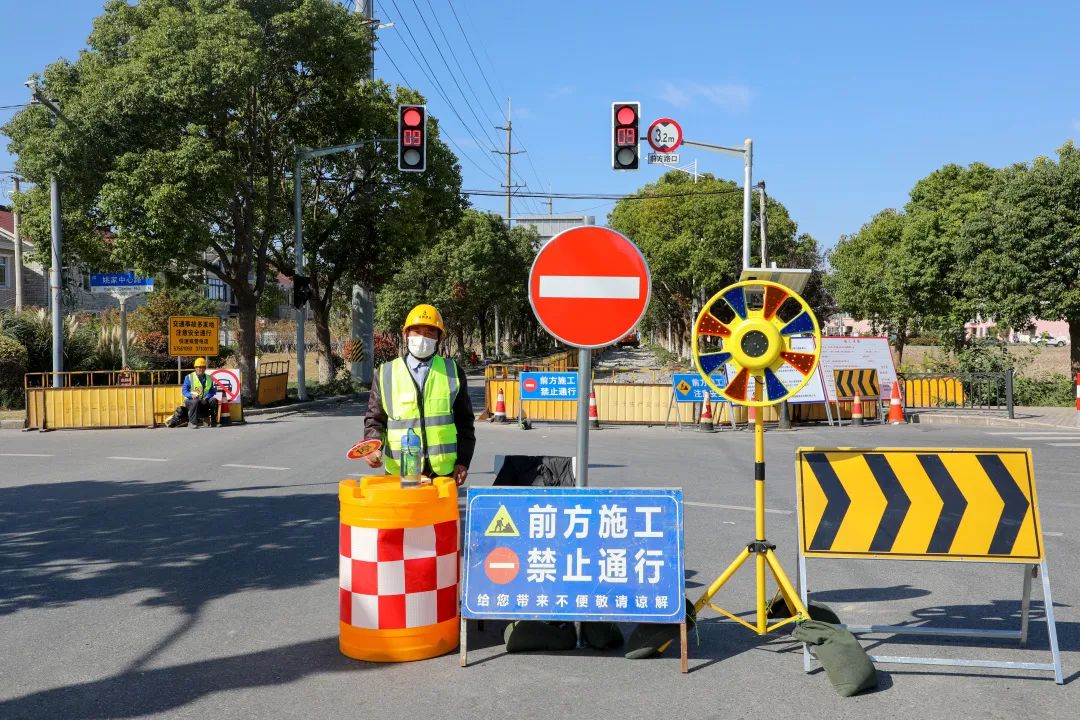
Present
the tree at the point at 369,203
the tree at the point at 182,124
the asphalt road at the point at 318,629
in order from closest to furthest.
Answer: the asphalt road at the point at 318,629 < the tree at the point at 182,124 < the tree at the point at 369,203

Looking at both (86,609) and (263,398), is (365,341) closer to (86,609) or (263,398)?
(263,398)

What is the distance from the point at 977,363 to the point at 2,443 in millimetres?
23471

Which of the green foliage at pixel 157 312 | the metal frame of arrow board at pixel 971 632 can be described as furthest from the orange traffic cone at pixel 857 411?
the green foliage at pixel 157 312

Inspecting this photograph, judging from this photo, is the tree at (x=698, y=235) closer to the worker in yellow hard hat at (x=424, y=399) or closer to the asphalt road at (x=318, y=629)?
the asphalt road at (x=318, y=629)

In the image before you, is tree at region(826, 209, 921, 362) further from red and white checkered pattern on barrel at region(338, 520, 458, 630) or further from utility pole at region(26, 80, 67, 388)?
red and white checkered pattern on barrel at region(338, 520, 458, 630)

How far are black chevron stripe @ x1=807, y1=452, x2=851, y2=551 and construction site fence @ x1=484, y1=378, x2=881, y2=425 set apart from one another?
1545 cm

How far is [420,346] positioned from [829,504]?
8.21ft

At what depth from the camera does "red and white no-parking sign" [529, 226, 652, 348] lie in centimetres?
520

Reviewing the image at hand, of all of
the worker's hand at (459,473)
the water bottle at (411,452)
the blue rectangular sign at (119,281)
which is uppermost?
the blue rectangular sign at (119,281)

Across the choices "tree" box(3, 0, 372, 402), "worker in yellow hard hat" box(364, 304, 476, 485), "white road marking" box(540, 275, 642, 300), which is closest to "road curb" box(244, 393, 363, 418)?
"tree" box(3, 0, 372, 402)

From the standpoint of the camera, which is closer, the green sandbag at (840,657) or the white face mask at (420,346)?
the green sandbag at (840,657)

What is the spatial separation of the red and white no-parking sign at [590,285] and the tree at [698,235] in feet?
140

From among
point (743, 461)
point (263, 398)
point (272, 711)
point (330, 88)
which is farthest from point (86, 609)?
point (330, 88)

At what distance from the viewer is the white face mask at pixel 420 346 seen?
569cm
